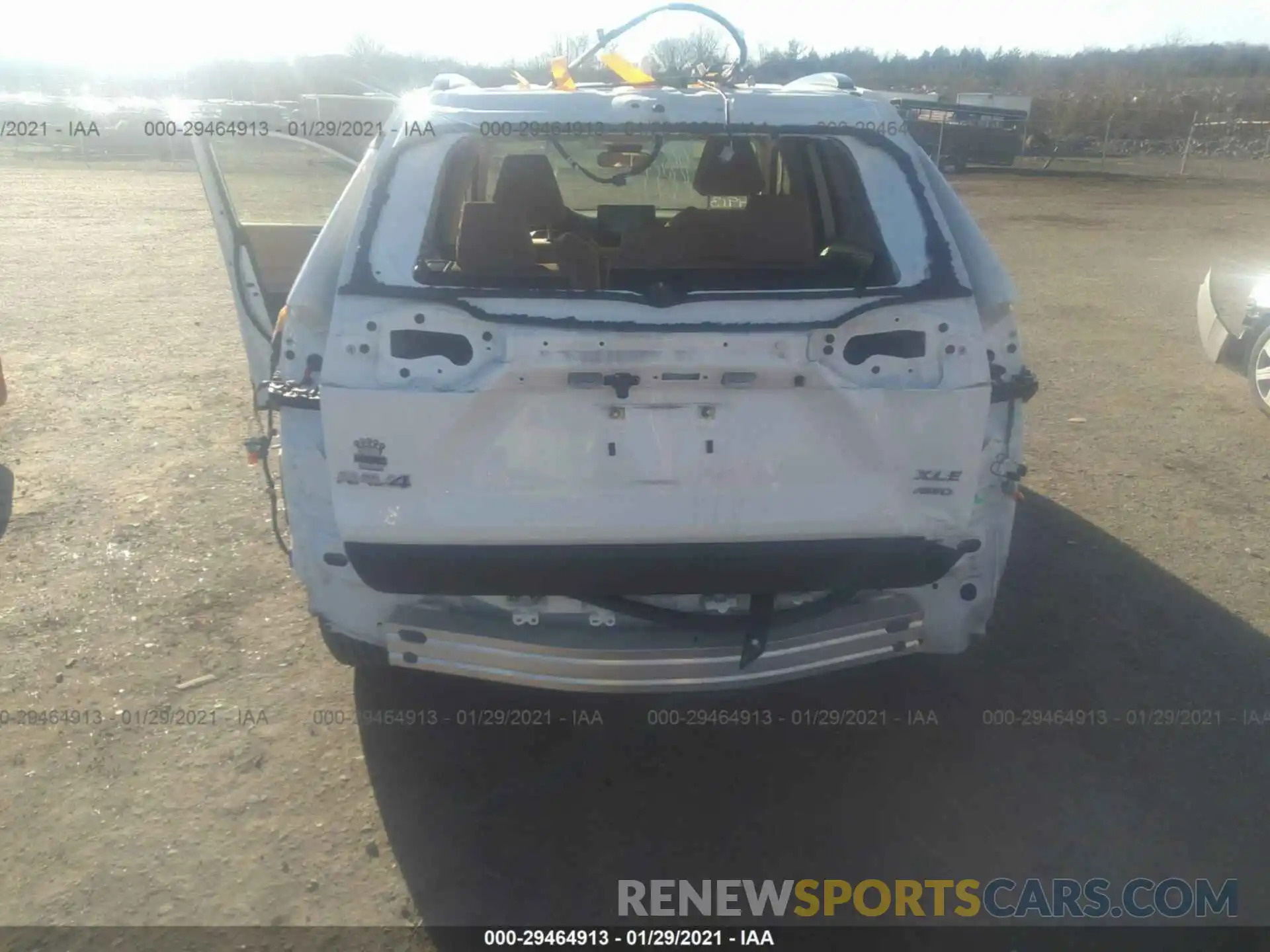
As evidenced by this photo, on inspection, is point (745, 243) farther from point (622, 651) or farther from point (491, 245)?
point (622, 651)

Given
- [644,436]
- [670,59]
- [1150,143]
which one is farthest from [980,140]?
[644,436]

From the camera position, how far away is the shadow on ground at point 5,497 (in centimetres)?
453

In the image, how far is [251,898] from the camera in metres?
2.56

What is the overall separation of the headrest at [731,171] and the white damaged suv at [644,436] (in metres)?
0.96

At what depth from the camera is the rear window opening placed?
2.97 metres

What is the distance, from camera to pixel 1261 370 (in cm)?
626

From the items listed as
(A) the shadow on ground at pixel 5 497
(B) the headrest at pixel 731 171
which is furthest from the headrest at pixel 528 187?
(A) the shadow on ground at pixel 5 497

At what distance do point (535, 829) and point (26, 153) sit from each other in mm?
33310

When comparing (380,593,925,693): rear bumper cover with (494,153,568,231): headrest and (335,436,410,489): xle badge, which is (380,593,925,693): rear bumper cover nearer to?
(335,436,410,489): xle badge

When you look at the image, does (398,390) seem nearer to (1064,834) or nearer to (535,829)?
(535,829)

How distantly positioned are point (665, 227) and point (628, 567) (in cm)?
140

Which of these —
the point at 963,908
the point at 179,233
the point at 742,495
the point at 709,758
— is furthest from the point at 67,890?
the point at 179,233

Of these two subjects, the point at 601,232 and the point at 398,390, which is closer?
the point at 398,390

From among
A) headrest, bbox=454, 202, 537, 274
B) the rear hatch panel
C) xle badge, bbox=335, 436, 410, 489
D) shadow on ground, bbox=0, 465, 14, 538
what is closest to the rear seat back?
headrest, bbox=454, 202, 537, 274
